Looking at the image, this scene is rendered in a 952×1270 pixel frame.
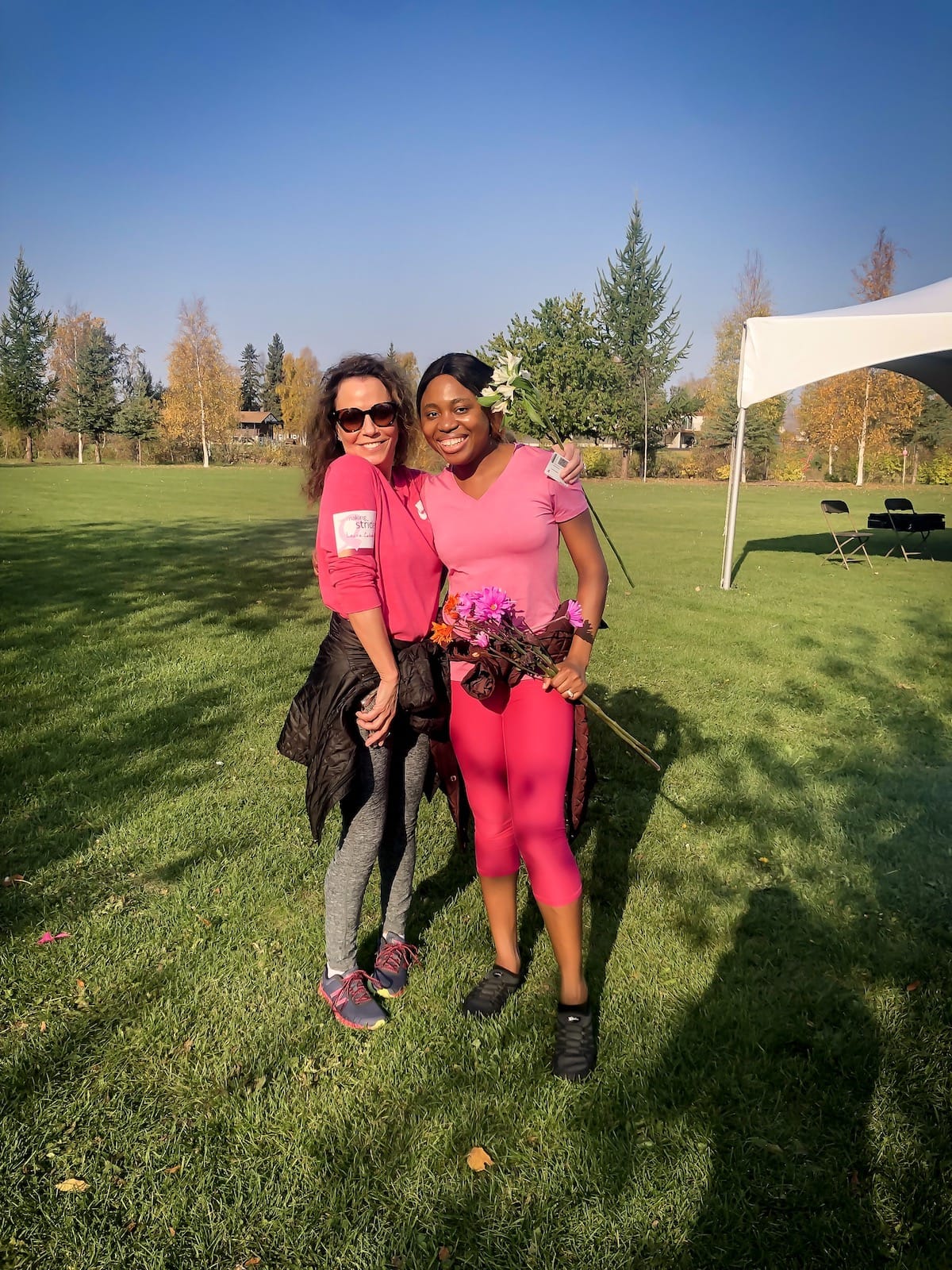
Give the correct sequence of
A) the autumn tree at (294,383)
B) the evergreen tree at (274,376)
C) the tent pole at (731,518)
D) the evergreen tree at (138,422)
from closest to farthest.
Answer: the tent pole at (731,518), the evergreen tree at (138,422), the autumn tree at (294,383), the evergreen tree at (274,376)

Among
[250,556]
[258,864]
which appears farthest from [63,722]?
[250,556]

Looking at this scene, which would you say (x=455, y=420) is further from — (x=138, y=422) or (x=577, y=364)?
(x=138, y=422)

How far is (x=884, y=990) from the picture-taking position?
2734mm

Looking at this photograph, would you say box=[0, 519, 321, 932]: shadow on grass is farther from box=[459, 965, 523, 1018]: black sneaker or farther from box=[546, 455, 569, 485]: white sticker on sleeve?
box=[546, 455, 569, 485]: white sticker on sleeve

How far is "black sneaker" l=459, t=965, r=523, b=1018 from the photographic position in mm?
2585

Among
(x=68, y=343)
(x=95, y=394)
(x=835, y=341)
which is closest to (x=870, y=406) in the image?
(x=835, y=341)

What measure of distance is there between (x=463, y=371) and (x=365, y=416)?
32cm

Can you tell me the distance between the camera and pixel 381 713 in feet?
7.50

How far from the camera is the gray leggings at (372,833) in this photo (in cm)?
240

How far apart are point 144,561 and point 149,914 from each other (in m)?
9.73

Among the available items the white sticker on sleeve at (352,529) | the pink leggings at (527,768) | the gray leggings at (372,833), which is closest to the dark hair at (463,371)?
the white sticker on sleeve at (352,529)

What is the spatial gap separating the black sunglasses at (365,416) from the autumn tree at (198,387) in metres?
52.6

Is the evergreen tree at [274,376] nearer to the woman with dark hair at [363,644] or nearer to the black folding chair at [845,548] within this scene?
the black folding chair at [845,548]

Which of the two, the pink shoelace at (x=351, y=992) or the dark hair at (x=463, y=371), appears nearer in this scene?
the dark hair at (x=463, y=371)
